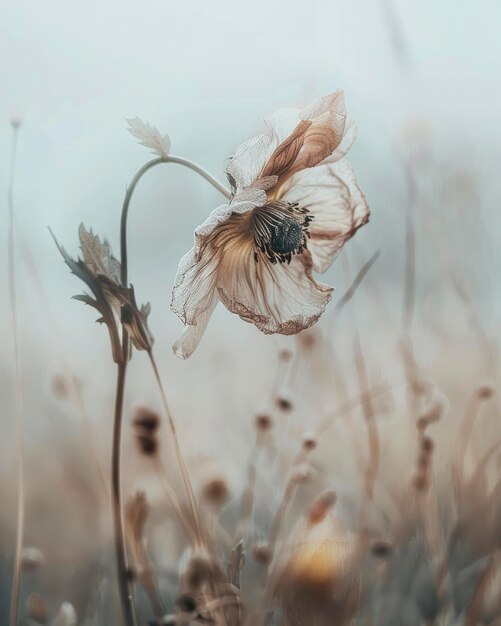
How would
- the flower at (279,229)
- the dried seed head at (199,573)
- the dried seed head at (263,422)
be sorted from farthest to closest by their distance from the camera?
the dried seed head at (263,422)
the dried seed head at (199,573)
the flower at (279,229)

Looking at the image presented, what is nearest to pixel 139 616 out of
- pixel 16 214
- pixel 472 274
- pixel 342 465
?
pixel 342 465

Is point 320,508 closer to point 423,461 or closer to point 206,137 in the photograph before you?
point 423,461

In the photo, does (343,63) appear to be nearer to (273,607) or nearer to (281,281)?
(281,281)

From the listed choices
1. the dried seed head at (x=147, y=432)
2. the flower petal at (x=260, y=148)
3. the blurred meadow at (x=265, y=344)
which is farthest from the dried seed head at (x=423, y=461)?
the flower petal at (x=260, y=148)

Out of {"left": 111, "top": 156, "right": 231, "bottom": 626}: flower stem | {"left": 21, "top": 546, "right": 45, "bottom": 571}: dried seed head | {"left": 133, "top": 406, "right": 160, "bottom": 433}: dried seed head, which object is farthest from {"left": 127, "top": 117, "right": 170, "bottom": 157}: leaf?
{"left": 21, "top": 546, "right": 45, "bottom": 571}: dried seed head

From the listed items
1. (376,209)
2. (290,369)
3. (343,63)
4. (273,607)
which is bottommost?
(273,607)

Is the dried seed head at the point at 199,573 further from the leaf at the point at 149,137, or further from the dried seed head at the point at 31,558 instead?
the leaf at the point at 149,137
